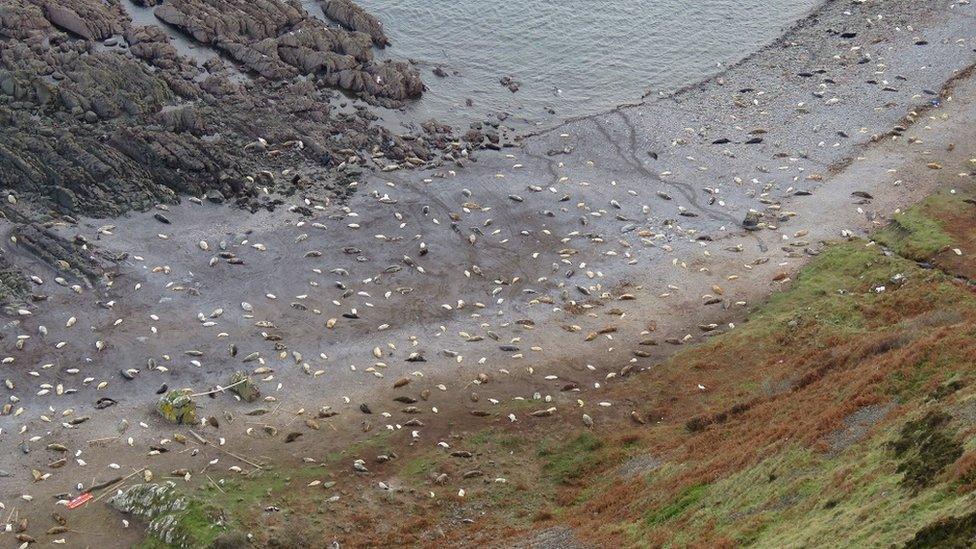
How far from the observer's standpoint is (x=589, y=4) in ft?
195

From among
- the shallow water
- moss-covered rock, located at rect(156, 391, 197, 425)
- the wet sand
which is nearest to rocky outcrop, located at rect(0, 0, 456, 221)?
the wet sand

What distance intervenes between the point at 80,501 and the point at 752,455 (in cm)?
1747

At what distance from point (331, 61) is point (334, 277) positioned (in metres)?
15.0

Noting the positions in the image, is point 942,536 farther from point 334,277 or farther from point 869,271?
point 334,277

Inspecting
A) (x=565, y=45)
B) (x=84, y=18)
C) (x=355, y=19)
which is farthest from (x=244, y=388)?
(x=565, y=45)

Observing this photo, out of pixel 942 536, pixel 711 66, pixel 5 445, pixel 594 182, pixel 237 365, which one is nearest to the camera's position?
pixel 942 536

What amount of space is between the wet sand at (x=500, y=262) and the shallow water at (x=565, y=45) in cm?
282

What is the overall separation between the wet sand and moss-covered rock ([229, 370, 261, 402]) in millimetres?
320

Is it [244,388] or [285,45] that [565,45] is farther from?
[244,388]

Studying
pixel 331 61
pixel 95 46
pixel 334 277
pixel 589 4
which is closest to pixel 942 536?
pixel 334 277

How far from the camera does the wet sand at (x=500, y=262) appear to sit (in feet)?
106

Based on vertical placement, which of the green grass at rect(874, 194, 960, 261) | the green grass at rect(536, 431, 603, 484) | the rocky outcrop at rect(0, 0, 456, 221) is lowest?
the green grass at rect(536, 431, 603, 484)

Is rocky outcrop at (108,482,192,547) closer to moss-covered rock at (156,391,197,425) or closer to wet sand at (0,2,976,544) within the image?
wet sand at (0,2,976,544)

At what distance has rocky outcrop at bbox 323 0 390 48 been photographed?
5219cm
